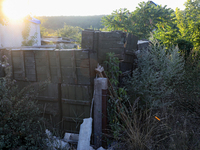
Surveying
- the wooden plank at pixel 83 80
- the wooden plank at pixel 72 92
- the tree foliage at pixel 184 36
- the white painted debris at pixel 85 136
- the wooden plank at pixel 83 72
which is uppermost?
the tree foliage at pixel 184 36

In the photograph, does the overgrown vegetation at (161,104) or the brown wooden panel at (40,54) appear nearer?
the overgrown vegetation at (161,104)

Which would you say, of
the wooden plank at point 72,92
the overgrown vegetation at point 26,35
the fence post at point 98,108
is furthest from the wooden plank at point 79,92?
the overgrown vegetation at point 26,35

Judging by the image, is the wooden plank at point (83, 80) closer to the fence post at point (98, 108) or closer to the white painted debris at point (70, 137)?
the fence post at point (98, 108)

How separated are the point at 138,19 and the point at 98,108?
10.3 m

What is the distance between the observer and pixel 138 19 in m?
12.3

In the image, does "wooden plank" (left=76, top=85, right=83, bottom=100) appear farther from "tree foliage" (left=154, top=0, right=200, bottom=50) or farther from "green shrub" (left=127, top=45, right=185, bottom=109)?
"tree foliage" (left=154, top=0, right=200, bottom=50)

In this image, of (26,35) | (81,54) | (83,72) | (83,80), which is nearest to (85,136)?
(83,80)

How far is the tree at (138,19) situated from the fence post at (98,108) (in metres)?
9.00

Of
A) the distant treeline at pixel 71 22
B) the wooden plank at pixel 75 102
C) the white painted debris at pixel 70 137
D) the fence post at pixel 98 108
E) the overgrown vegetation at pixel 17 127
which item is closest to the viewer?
the overgrown vegetation at pixel 17 127

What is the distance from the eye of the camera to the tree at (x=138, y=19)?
11832 mm

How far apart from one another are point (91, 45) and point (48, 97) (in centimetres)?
163

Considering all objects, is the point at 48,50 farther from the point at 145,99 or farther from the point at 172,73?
the point at 172,73

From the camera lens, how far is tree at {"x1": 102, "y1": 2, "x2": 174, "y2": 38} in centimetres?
1183

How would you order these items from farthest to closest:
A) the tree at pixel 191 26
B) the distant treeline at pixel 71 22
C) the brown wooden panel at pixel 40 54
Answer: the distant treeline at pixel 71 22 < the tree at pixel 191 26 < the brown wooden panel at pixel 40 54
